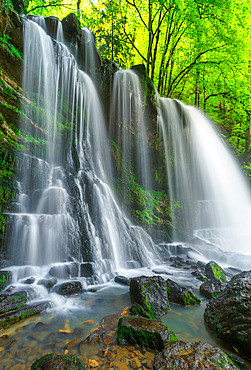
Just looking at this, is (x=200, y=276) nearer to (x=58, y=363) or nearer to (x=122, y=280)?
(x=122, y=280)

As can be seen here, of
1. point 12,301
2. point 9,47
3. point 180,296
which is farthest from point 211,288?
point 9,47

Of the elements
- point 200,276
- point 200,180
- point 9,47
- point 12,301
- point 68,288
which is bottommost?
point 200,276

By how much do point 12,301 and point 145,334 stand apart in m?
2.37

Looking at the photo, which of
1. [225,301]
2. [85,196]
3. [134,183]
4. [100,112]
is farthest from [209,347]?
[100,112]

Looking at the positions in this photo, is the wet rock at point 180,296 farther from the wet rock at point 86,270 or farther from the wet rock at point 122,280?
the wet rock at point 86,270

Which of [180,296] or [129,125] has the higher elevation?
[129,125]

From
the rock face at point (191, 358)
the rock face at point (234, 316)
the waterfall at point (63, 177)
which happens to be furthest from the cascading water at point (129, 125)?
the rock face at point (191, 358)

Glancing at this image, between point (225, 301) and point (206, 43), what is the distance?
1395 centimetres

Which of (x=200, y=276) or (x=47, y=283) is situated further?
(x=200, y=276)

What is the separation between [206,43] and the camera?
39.6ft

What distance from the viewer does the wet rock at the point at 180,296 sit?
399 centimetres

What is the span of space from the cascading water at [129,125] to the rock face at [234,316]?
751cm

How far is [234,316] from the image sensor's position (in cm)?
290

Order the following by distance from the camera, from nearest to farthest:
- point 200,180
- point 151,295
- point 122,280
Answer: point 151,295 → point 122,280 → point 200,180
